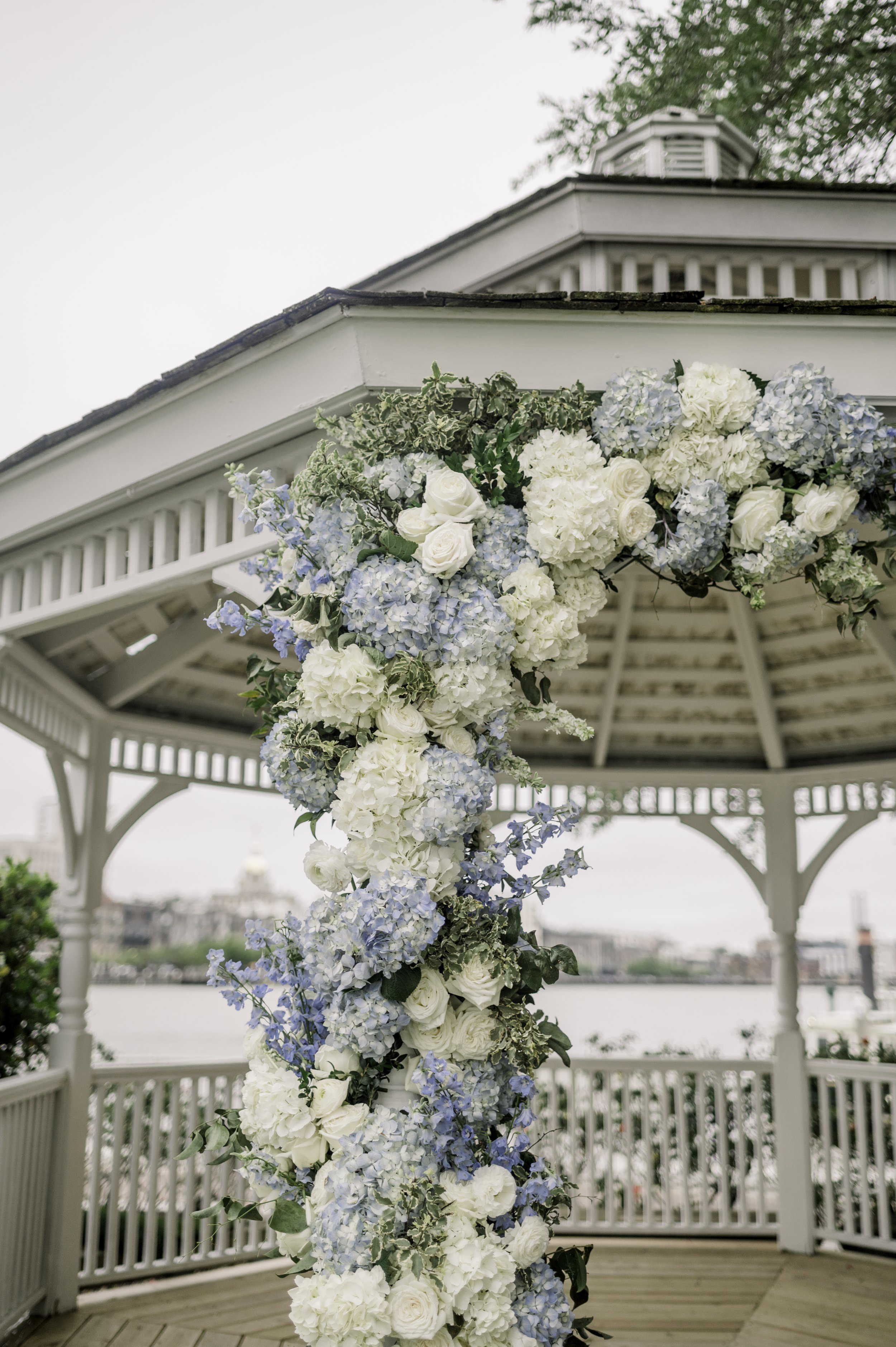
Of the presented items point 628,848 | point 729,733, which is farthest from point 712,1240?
point 628,848

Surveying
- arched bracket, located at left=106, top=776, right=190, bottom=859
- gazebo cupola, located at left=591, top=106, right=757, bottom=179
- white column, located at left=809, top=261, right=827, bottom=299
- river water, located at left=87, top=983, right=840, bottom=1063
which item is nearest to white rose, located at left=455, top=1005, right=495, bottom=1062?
arched bracket, located at left=106, top=776, right=190, bottom=859

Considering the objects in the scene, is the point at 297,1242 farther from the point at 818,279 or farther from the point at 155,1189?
the point at 818,279

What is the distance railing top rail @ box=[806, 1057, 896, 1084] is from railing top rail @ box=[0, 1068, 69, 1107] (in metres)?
3.70

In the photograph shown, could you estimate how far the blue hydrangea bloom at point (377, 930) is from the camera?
1848mm

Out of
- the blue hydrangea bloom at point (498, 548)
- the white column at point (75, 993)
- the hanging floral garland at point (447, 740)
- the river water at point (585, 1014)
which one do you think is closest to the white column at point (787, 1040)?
the white column at point (75, 993)

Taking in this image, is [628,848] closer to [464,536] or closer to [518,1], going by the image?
[518,1]

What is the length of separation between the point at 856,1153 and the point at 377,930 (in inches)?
204

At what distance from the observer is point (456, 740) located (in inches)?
81.4

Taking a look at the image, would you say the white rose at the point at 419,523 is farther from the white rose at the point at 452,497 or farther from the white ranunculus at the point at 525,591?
the white ranunculus at the point at 525,591

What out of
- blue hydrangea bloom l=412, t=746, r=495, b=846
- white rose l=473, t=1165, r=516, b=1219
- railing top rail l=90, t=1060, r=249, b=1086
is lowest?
railing top rail l=90, t=1060, r=249, b=1086

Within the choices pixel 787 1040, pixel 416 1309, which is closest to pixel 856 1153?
pixel 787 1040

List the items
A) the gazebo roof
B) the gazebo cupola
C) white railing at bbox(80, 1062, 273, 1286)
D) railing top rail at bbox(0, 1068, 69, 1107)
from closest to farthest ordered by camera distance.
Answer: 1. the gazebo roof
2. railing top rail at bbox(0, 1068, 69, 1107)
3. white railing at bbox(80, 1062, 273, 1286)
4. the gazebo cupola

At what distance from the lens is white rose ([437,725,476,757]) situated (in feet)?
6.77

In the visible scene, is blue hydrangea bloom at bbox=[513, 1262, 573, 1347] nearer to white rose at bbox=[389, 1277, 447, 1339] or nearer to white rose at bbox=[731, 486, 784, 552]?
white rose at bbox=[389, 1277, 447, 1339]
